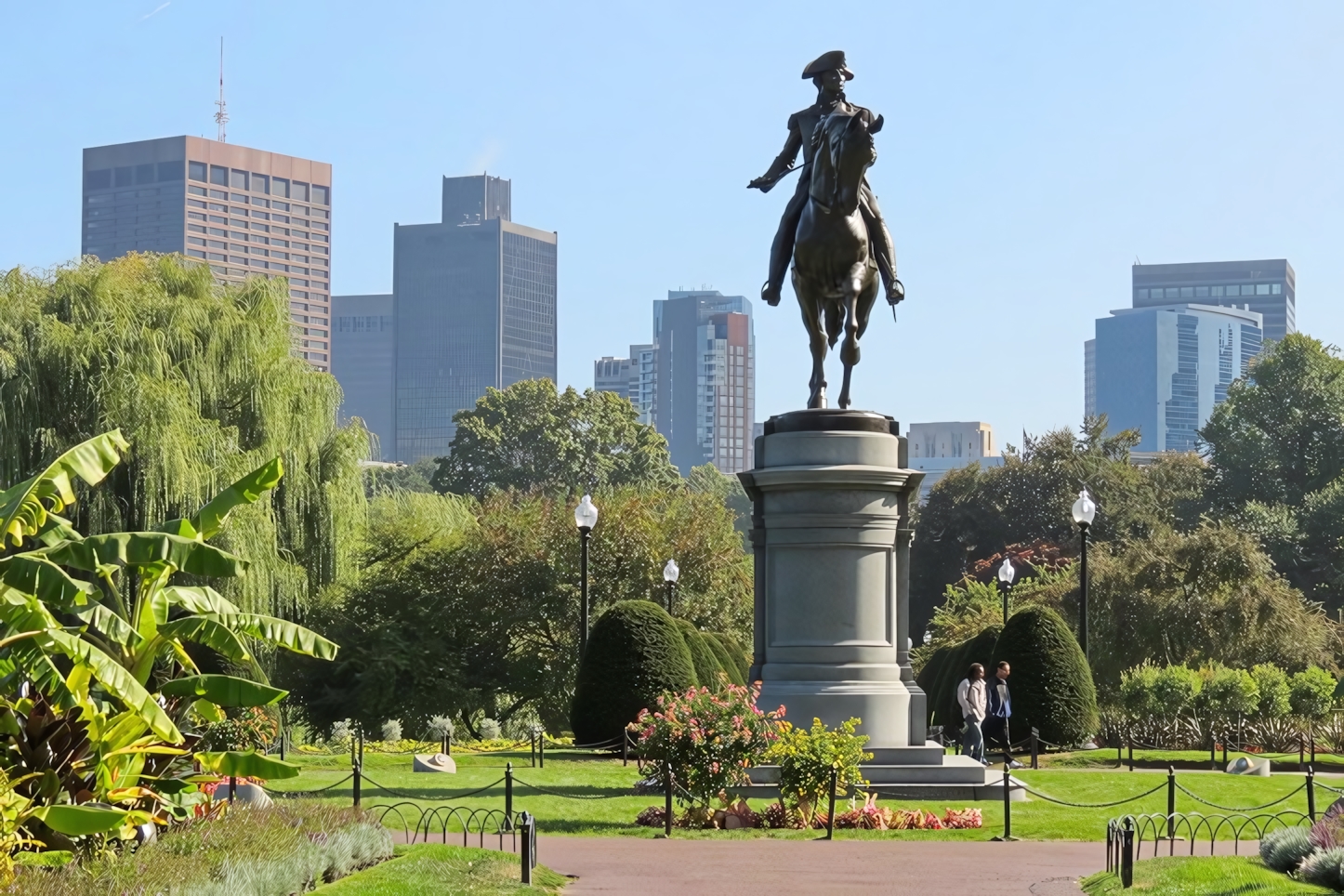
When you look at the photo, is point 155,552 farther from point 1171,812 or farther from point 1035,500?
point 1035,500

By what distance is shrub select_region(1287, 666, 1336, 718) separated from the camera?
108 feet

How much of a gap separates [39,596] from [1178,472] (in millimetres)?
71627

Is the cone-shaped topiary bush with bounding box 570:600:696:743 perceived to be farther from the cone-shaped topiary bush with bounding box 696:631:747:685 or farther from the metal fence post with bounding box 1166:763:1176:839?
the metal fence post with bounding box 1166:763:1176:839

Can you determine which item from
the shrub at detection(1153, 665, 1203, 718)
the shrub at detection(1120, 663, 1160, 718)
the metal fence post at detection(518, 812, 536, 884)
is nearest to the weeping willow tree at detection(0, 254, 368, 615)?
the shrub at detection(1120, 663, 1160, 718)

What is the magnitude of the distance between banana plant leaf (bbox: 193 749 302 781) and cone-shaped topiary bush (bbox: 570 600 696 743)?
12780 mm

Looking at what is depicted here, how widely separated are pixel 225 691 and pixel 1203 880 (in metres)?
7.74

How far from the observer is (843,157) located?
22219 mm

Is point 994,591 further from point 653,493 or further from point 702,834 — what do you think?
point 702,834

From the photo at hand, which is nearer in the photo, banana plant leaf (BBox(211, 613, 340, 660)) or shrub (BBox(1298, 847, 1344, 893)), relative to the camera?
→ shrub (BBox(1298, 847, 1344, 893))

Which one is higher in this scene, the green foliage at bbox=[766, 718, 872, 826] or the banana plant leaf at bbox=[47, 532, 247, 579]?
the banana plant leaf at bbox=[47, 532, 247, 579]

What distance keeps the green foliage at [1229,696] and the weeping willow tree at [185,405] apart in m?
16.1

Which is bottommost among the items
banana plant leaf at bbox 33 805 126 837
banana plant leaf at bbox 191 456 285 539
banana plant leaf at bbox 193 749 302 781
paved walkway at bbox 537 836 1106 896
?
paved walkway at bbox 537 836 1106 896

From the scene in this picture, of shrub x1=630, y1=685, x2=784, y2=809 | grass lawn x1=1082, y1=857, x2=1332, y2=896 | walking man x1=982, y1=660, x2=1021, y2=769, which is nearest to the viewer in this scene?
grass lawn x1=1082, y1=857, x2=1332, y2=896

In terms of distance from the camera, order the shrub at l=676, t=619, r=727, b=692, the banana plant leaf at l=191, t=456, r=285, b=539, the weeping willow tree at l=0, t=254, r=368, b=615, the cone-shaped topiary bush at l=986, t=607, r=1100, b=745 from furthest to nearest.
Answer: the weeping willow tree at l=0, t=254, r=368, b=615
the shrub at l=676, t=619, r=727, b=692
the cone-shaped topiary bush at l=986, t=607, r=1100, b=745
the banana plant leaf at l=191, t=456, r=285, b=539
